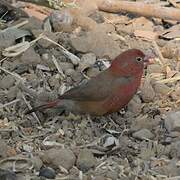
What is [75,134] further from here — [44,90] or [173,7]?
[173,7]

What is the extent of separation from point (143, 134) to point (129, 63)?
2.31 ft

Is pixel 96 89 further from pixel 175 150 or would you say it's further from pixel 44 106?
pixel 175 150

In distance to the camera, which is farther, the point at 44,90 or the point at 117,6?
the point at 117,6

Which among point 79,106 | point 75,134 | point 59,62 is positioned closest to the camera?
point 75,134

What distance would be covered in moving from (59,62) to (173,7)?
1870mm

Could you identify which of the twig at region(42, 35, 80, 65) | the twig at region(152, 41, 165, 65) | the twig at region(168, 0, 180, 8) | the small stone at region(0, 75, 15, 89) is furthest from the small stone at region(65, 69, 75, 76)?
the twig at region(168, 0, 180, 8)

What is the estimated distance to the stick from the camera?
285 inches

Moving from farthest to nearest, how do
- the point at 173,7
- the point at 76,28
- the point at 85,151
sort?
the point at 173,7
the point at 76,28
the point at 85,151

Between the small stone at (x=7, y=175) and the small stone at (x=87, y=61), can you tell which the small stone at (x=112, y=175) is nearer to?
the small stone at (x=7, y=175)

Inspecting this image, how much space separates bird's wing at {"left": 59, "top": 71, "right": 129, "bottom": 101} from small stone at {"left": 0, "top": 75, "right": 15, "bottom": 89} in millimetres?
529

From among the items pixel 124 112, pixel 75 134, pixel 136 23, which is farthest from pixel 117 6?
pixel 75 134

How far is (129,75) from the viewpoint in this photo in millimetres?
5816

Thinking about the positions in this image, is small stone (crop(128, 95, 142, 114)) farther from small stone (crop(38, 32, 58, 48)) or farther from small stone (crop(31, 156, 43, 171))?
small stone (crop(31, 156, 43, 171))

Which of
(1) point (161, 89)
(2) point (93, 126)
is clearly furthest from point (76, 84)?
(1) point (161, 89)
